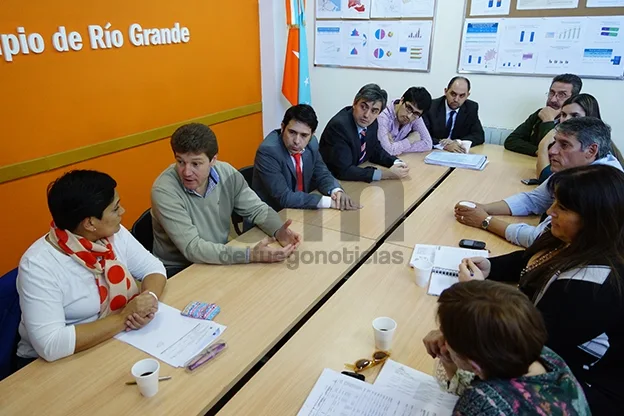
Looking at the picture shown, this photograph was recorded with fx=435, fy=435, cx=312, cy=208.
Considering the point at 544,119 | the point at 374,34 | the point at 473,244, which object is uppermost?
the point at 374,34

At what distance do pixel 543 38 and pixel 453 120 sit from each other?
0.99 meters

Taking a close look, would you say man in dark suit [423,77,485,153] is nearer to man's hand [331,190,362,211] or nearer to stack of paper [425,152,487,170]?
stack of paper [425,152,487,170]

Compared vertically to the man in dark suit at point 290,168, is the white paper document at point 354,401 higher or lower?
lower

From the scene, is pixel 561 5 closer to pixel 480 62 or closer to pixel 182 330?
pixel 480 62

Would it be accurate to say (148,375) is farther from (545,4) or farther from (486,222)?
(545,4)

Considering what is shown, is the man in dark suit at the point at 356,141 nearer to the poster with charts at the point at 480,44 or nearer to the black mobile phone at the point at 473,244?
the black mobile phone at the point at 473,244

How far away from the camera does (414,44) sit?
4215mm

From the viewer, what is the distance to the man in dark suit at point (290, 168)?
2.46 metres

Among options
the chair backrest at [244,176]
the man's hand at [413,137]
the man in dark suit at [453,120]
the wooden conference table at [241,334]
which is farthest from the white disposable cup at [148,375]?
the man in dark suit at [453,120]

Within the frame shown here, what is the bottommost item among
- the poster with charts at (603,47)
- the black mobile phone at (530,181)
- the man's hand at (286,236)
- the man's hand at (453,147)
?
the man's hand at (286,236)

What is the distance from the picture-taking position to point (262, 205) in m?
2.27

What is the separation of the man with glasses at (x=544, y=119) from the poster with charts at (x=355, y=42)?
1701mm

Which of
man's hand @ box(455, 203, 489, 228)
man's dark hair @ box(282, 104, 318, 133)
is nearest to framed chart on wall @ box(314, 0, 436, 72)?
man's dark hair @ box(282, 104, 318, 133)

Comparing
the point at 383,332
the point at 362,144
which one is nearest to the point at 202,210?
the point at 383,332
